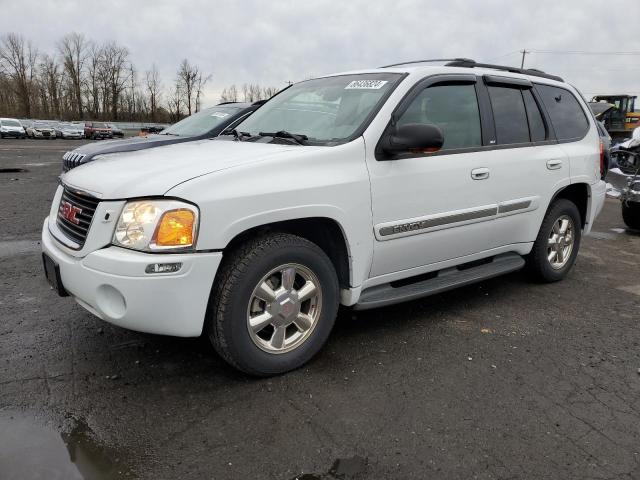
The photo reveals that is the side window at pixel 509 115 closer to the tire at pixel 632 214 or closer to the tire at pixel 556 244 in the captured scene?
the tire at pixel 556 244

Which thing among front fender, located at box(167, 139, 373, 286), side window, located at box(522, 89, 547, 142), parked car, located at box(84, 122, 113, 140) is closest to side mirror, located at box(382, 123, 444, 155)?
front fender, located at box(167, 139, 373, 286)

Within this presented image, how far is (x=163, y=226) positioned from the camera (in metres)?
2.54

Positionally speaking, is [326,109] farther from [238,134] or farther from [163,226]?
[163,226]

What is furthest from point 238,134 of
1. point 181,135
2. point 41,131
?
point 41,131

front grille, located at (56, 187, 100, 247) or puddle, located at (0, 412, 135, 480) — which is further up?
front grille, located at (56, 187, 100, 247)

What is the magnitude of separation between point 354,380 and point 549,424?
3.45 ft

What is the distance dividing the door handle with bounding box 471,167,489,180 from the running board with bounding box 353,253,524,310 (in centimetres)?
74

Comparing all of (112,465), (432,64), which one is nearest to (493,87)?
(432,64)

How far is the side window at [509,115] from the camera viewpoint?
408 cm

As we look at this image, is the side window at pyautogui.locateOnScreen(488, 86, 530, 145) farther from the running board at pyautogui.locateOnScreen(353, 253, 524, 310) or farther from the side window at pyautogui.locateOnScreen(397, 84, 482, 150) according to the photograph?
the running board at pyautogui.locateOnScreen(353, 253, 524, 310)

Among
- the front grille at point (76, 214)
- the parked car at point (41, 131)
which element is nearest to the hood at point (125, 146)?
the front grille at point (76, 214)

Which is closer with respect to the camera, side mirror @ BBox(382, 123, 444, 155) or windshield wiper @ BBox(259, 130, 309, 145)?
side mirror @ BBox(382, 123, 444, 155)

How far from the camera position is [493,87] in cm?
412

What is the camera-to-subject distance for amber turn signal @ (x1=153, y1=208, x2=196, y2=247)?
2.54m
